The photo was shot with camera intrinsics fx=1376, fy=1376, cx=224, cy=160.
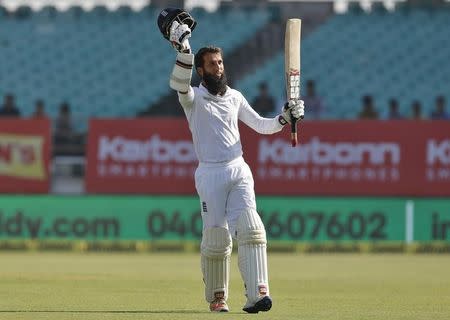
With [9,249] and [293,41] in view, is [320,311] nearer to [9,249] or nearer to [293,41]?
[293,41]

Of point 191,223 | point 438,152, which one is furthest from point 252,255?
point 438,152

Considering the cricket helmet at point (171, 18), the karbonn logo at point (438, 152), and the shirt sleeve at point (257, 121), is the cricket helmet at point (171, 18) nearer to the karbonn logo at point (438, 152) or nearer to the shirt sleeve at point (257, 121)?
the shirt sleeve at point (257, 121)

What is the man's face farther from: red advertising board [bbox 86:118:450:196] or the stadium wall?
the stadium wall

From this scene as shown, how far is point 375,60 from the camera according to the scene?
86.6 ft

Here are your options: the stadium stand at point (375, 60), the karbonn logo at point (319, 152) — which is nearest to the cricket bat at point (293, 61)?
the karbonn logo at point (319, 152)

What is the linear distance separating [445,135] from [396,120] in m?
0.73

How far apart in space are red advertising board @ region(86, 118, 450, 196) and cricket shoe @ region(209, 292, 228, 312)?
9735mm

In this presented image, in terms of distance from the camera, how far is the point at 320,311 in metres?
9.40

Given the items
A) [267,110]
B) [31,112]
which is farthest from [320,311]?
[31,112]

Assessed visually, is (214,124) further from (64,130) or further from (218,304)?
(64,130)

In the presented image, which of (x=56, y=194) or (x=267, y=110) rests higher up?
(x=267, y=110)

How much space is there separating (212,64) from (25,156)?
35.1 ft

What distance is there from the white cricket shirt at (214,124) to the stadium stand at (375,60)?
47.2ft

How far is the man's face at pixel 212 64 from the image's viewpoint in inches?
372
